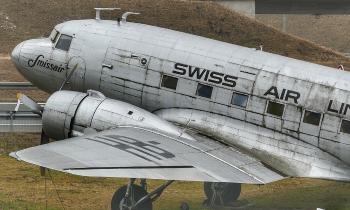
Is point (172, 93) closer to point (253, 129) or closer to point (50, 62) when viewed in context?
point (253, 129)

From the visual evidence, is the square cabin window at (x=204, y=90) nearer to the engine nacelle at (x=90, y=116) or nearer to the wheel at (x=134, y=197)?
the engine nacelle at (x=90, y=116)

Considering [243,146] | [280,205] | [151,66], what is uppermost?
[151,66]

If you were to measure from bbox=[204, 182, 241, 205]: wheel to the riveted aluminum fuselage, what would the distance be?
205 cm

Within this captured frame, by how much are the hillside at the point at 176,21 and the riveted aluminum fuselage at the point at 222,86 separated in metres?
35.3

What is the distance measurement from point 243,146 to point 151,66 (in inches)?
150

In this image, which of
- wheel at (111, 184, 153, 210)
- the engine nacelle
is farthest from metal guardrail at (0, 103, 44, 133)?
wheel at (111, 184, 153, 210)

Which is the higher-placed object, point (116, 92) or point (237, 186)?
point (116, 92)

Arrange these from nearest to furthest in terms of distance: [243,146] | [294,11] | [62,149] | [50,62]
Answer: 1. [62,149]
2. [243,146]
3. [50,62]
4. [294,11]

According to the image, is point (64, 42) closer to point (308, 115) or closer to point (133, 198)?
point (133, 198)

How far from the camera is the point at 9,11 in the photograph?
65.5 m

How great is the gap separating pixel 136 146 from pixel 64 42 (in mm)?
7268

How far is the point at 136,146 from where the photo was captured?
2061cm

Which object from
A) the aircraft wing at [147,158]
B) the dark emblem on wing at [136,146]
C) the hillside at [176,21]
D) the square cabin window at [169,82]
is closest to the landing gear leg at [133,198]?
the dark emblem on wing at [136,146]

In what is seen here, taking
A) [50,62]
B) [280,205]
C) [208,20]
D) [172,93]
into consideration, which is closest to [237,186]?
[280,205]
